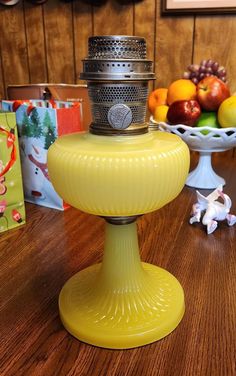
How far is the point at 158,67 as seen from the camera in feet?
4.08

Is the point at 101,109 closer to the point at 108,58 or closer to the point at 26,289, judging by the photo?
the point at 108,58

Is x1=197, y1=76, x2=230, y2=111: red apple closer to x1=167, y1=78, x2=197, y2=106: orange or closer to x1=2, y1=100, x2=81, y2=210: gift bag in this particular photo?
x1=167, y1=78, x2=197, y2=106: orange

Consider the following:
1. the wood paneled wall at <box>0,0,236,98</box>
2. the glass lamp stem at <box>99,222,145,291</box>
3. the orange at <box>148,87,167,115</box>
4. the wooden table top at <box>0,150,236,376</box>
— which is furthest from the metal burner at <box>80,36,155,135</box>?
the wood paneled wall at <box>0,0,236,98</box>

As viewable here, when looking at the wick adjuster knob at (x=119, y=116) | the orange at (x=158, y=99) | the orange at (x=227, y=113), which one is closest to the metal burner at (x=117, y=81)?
the wick adjuster knob at (x=119, y=116)

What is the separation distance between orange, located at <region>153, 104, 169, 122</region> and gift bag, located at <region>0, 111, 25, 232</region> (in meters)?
0.39

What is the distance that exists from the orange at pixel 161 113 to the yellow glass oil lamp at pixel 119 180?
482 mm

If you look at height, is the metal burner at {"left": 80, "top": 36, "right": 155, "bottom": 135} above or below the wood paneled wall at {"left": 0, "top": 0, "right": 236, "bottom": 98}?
below

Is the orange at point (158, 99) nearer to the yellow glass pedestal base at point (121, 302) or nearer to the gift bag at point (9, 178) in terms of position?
the gift bag at point (9, 178)

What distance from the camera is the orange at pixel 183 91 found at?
886 millimetres

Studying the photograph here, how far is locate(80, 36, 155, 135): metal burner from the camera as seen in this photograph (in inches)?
13.9

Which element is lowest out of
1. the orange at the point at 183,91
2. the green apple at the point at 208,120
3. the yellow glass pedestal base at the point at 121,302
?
the yellow glass pedestal base at the point at 121,302

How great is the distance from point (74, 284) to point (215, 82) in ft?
1.98

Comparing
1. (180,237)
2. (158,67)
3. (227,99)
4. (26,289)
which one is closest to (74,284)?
(26,289)

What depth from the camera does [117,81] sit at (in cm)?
36
